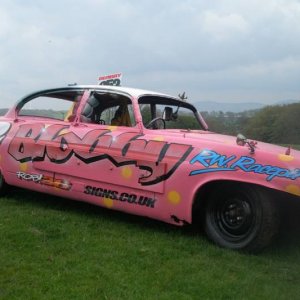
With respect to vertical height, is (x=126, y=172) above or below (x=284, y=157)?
below

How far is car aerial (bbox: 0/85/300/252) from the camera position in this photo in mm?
4719

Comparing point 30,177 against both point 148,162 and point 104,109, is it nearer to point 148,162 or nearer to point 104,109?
point 104,109

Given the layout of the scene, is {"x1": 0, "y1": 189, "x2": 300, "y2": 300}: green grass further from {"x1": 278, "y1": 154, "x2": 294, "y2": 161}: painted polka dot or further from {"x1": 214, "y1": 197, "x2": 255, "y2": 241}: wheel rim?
{"x1": 278, "y1": 154, "x2": 294, "y2": 161}: painted polka dot

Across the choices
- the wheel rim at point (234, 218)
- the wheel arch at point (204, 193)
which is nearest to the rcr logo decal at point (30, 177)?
the wheel arch at point (204, 193)

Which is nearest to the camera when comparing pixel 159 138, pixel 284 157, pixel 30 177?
pixel 284 157

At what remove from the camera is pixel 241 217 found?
16.0 ft

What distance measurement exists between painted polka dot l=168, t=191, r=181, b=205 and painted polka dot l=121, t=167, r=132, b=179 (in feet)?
1.84

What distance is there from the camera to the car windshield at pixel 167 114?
6.03 m

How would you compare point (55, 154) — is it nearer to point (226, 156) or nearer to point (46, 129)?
point (46, 129)

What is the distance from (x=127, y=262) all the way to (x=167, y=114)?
2.53 metres

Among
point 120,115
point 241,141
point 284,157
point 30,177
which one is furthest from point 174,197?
point 30,177

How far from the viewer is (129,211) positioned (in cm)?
552

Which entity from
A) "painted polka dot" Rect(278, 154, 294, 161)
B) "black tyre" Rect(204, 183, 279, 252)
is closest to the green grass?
"black tyre" Rect(204, 183, 279, 252)

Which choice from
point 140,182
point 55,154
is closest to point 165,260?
point 140,182
